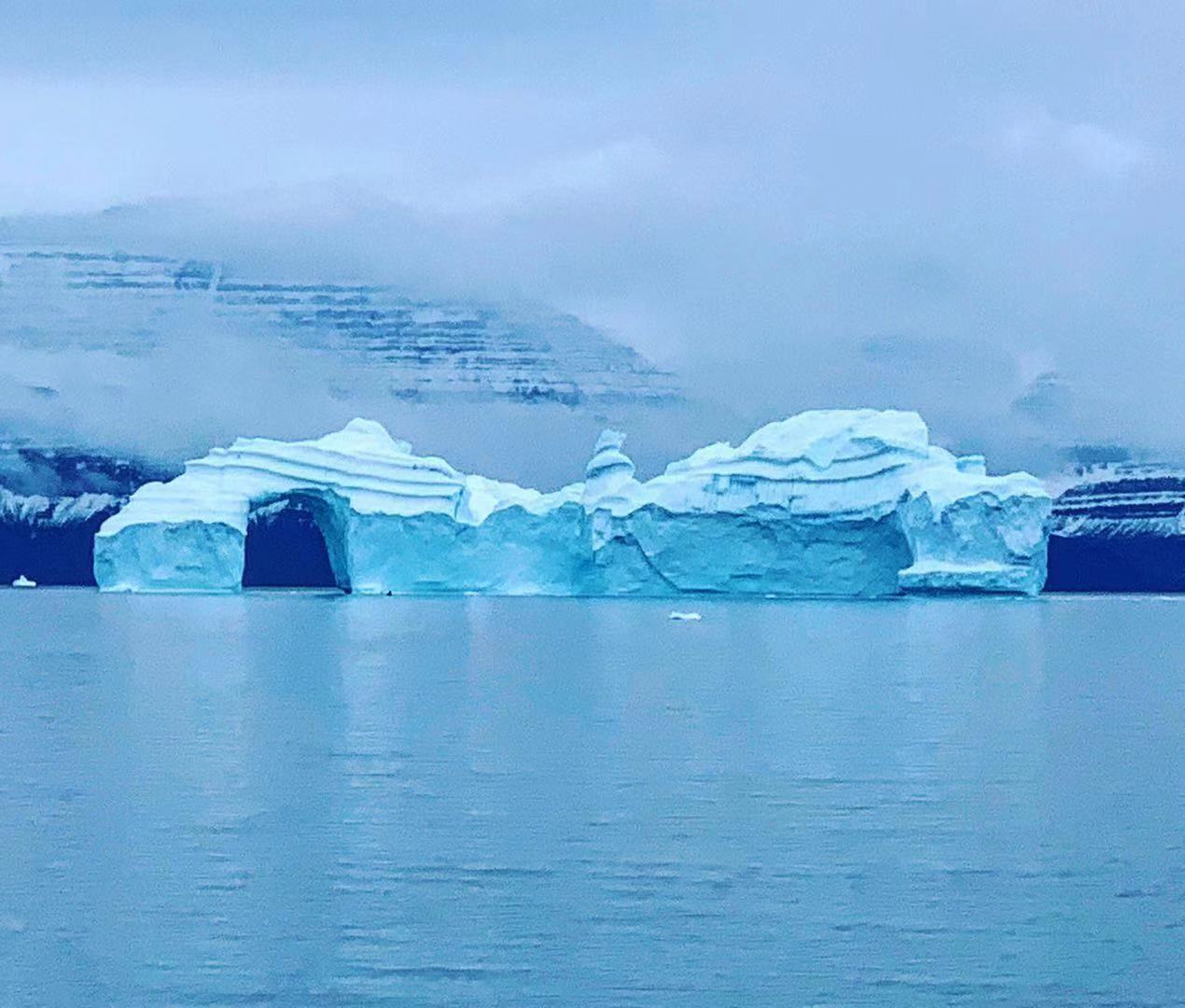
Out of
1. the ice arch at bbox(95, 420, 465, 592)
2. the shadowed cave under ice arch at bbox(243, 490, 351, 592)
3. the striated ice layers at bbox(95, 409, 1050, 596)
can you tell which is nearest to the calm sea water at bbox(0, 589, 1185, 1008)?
the striated ice layers at bbox(95, 409, 1050, 596)

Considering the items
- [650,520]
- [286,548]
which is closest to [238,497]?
[650,520]

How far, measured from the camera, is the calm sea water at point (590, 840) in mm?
7219

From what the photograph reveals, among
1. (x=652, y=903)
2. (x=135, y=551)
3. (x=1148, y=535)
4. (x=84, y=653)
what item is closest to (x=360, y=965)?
(x=652, y=903)

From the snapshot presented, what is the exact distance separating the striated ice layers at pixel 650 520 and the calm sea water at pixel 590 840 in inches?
617

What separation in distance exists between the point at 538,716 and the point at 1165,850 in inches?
286

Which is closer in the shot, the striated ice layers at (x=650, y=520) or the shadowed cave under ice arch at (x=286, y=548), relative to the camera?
the striated ice layers at (x=650, y=520)

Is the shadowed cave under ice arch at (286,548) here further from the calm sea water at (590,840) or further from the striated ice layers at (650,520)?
the calm sea water at (590,840)

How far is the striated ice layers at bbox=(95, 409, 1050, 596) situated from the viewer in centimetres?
3606

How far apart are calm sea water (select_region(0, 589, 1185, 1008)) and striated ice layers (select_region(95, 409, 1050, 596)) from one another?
15675 millimetres

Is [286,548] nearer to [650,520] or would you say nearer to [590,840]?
[650,520]

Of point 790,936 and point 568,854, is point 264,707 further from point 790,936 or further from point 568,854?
point 790,936

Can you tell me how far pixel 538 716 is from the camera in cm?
1620

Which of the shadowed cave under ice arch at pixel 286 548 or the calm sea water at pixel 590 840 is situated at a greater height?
the shadowed cave under ice arch at pixel 286 548

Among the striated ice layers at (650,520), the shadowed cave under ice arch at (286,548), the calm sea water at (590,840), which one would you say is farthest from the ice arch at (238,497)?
the calm sea water at (590,840)
